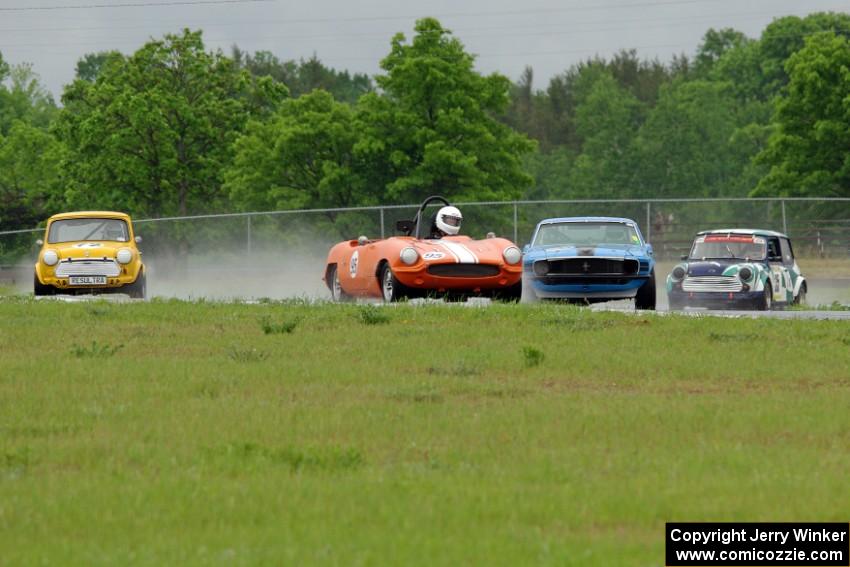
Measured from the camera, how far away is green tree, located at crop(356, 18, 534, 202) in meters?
54.7

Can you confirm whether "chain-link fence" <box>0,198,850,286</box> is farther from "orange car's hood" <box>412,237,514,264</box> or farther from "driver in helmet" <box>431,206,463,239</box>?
"orange car's hood" <box>412,237,514,264</box>

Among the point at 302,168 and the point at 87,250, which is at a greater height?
the point at 302,168

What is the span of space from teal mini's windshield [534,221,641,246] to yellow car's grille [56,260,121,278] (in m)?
7.21

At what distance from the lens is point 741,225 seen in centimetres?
3422

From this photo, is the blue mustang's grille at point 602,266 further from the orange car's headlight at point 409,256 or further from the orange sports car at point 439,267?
the orange car's headlight at point 409,256

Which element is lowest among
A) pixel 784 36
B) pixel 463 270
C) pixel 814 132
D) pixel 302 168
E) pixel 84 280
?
pixel 84 280

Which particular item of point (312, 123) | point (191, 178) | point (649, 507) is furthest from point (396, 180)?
point (649, 507)

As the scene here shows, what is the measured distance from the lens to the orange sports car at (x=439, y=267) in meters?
21.4

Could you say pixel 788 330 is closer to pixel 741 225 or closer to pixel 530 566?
pixel 530 566

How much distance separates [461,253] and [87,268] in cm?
744

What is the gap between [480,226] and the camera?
116 ft

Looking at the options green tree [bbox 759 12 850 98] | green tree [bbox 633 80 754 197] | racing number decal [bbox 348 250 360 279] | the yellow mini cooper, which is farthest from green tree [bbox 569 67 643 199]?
racing number decal [bbox 348 250 360 279]

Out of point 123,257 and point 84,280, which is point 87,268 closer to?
point 84,280

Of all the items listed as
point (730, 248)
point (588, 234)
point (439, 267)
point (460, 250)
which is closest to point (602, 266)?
point (588, 234)
